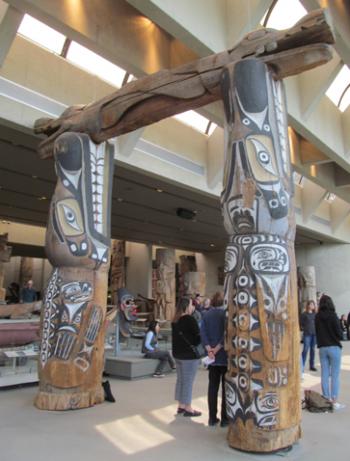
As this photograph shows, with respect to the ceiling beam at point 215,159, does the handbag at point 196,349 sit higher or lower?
lower

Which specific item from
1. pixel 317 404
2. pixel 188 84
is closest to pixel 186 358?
pixel 317 404

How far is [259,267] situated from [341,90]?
976cm

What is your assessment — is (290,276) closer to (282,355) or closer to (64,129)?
(282,355)

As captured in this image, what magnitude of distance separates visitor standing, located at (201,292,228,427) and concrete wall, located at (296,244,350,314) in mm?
17235

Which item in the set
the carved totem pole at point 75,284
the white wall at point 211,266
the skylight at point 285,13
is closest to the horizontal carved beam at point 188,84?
the carved totem pole at point 75,284

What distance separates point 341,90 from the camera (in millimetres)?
11516

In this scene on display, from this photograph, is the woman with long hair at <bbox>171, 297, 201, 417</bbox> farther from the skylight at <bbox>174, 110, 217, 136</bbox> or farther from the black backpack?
the skylight at <bbox>174, 110, 217, 136</bbox>

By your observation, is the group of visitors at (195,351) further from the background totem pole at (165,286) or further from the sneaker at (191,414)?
the background totem pole at (165,286)

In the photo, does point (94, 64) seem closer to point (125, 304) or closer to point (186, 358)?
point (125, 304)

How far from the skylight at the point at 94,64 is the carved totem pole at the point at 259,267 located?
5.72m

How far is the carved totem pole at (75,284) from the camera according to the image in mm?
5023

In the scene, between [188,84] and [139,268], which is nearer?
[188,84]

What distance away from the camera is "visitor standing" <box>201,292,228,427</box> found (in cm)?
434

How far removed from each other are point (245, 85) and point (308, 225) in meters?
14.3
